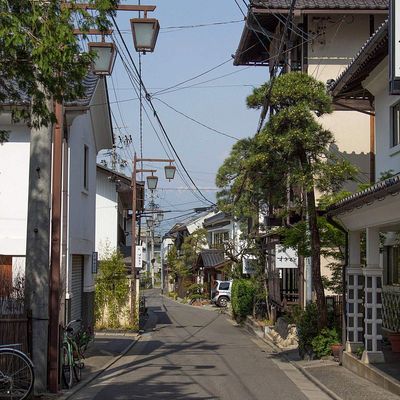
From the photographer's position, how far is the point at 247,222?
37781 millimetres

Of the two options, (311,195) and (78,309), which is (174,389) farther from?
(78,309)

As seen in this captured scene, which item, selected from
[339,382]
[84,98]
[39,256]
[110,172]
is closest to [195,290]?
[110,172]

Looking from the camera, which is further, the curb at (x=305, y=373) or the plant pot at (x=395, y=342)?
the plant pot at (x=395, y=342)

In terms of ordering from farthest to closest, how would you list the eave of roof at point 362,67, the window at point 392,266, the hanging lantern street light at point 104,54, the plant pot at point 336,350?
the window at point 392,266 → the plant pot at point 336,350 → the eave of roof at point 362,67 → the hanging lantern street light at point 104,54

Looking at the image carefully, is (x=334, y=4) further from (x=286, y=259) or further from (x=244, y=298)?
(x=244, y=298)

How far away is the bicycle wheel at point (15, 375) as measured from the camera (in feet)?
34.3

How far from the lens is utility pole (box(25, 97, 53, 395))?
38.5ft

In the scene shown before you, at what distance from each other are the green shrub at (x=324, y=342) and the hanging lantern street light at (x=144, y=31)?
880 cm

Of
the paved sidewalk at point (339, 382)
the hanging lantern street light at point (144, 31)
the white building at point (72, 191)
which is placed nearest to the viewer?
the hanging lantern street light at point (144, 31)

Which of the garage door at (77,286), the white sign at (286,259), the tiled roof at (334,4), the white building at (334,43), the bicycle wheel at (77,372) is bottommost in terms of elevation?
the bicycle wheel at (77,372)

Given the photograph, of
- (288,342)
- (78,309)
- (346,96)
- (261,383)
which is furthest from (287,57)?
(261,383)

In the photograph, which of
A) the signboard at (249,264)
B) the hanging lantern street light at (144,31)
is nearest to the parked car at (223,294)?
the signboard at (249,264)

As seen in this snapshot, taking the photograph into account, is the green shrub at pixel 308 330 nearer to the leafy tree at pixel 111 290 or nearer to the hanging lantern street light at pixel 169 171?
the leafy tree at pixel 111 290

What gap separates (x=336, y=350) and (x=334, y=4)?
14501mm
